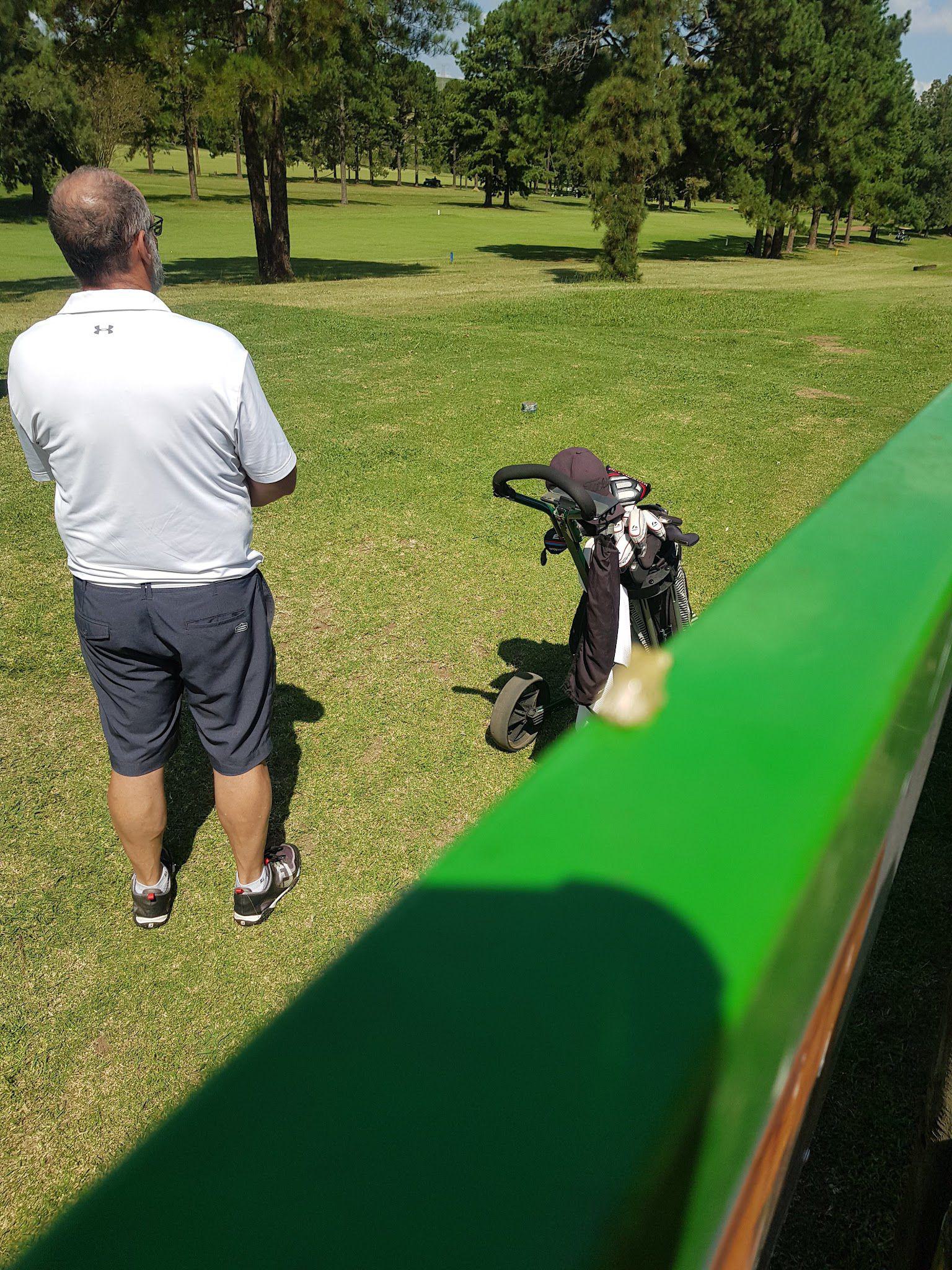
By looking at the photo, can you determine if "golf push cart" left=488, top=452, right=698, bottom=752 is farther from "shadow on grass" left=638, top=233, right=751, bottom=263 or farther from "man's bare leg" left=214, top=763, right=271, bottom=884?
"shadow on grass" left=638, top=233, right=751, bottom=263

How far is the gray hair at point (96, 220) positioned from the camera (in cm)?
223

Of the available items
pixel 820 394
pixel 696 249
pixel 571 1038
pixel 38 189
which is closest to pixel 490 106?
pixel 38 189

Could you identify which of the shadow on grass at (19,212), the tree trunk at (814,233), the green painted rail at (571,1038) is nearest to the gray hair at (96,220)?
the green painted rail at (571,1038)

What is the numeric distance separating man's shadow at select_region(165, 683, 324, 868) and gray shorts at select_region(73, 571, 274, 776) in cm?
87

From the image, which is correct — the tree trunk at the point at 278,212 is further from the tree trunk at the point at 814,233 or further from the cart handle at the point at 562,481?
the tree trunk at the point at 814,233

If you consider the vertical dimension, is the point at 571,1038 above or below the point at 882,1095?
above

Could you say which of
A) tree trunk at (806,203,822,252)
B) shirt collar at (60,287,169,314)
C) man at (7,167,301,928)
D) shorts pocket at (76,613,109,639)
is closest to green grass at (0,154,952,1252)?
man at (7,167,301,928)

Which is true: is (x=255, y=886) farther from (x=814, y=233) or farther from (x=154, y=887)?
(x=814, y=233)

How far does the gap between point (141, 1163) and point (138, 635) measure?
232 centimetres

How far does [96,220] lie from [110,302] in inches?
8.2

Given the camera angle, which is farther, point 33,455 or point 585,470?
point 585,470

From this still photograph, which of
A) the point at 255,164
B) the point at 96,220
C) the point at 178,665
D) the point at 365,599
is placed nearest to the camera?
the point at 96,220

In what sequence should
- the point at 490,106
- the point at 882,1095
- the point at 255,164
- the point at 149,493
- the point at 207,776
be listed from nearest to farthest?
the point at 149,493, the point at 882,1095, the point at 207,776, the point at 255,164, the point at 490,106

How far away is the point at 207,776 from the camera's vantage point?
→ 412 cm
